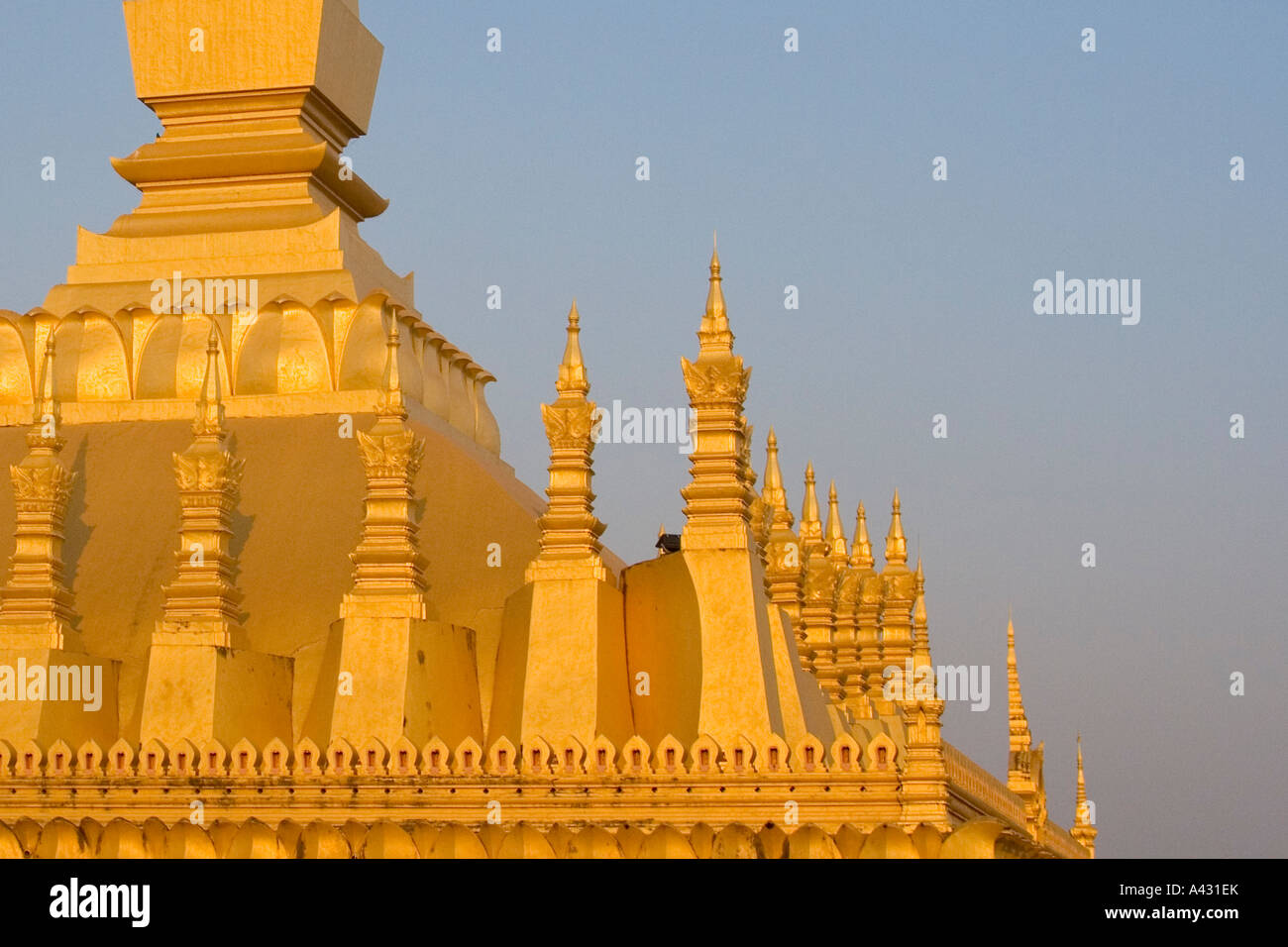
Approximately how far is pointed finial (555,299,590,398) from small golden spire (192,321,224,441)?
388cm

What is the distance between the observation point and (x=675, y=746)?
25703 mm

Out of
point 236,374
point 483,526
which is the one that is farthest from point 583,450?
point 236,374

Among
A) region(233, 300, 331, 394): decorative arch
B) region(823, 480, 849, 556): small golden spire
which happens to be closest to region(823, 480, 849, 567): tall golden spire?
region(823, 480, 849, 556): small golden spire

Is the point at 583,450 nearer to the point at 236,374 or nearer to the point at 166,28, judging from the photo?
the point at 236,374

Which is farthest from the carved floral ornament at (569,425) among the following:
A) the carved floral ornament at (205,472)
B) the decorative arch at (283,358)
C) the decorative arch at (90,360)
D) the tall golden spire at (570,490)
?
the decorative arch at (90,360)

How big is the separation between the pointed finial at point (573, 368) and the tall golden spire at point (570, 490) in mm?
11

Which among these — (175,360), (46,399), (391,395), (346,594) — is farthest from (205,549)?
(175,360)

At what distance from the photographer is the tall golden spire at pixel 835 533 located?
3600cm

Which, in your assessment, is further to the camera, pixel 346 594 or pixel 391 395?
pixel 391 395

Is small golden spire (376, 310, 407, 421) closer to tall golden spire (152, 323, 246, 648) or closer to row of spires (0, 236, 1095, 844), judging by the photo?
row of spires (0, 236, 1095, 844)

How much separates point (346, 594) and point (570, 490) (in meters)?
2.68

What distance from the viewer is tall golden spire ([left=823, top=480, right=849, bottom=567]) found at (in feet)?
118

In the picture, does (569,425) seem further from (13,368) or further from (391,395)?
(13,368)

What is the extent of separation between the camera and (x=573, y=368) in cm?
2858
